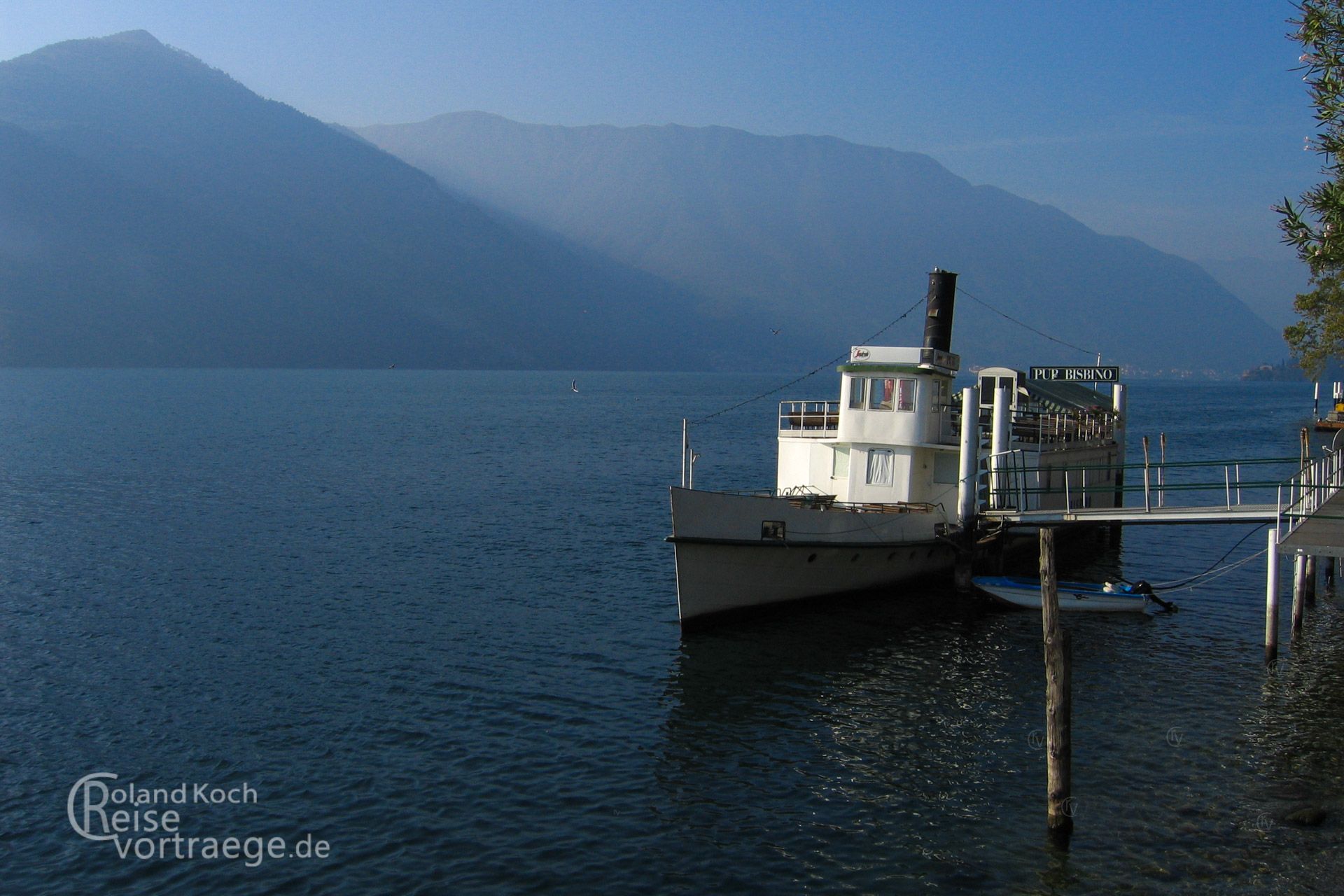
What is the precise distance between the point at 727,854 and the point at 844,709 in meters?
6.79

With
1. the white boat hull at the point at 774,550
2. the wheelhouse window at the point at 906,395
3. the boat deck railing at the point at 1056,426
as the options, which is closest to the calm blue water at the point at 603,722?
the white boat hull at the point at 774,550

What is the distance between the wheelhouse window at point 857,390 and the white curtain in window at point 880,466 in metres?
1.59

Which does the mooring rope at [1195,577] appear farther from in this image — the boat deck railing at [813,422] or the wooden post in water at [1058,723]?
the wooden post in water at [1058,723]

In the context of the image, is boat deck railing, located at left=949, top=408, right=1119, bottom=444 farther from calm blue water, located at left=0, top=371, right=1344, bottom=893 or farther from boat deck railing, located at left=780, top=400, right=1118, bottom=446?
calm blue water, located at left=0, top=371, right=1344, bottom=893

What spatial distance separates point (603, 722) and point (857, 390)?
596 inches

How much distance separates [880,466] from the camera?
33.2 metres

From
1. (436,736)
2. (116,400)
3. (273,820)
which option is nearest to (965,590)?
(436,736)

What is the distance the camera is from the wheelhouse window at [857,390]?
3288 centimetres

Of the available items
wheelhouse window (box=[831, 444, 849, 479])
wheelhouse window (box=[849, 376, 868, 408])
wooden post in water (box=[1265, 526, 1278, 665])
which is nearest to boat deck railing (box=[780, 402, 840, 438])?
wheelhouse window (box=[831, 444, 849, 479])

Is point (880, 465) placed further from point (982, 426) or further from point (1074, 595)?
point (1074, 595)

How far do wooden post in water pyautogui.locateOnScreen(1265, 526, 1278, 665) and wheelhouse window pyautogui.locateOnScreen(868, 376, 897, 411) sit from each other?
37.0 ft

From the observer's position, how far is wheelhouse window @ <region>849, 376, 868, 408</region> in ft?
108

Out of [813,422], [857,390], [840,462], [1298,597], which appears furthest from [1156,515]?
[813,422]

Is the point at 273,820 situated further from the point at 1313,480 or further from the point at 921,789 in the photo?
the point at 1313,480
